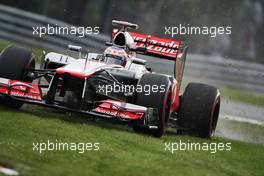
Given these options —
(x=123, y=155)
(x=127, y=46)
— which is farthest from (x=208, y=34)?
(x=123, y=155)

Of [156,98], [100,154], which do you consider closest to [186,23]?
[156,98]

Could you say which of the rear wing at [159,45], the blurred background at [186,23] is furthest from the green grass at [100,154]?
the blurred background at [186,23]

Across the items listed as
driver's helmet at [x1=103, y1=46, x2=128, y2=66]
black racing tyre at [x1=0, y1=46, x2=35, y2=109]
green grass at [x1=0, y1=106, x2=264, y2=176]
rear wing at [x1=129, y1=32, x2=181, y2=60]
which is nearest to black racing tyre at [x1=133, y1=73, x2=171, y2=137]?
green grass at [x1=0, y1=106, x2=264, y2=176]

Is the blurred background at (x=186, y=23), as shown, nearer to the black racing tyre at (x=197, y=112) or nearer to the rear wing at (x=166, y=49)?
the rear wing at (x=166, y=49)

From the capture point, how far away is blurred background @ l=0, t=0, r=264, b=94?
23.8m

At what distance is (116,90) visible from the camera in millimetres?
13266

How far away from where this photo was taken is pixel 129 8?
2741cm

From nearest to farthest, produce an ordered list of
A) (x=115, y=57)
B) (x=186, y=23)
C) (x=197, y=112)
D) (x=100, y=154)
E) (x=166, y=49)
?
1. (x=100, y=154)
2. (x=197, y=112)
3. (x=115, y=57)
4. (x=166, y=49)
5. (x=186, y=23)

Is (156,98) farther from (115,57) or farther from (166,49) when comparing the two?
(166,49)

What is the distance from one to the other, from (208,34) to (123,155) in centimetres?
1742

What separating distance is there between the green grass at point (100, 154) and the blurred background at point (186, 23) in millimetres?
10213

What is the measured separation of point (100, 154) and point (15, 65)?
11.3 feet

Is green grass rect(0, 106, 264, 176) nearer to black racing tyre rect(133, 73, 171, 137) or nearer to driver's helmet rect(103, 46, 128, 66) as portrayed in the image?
black racing tyre rect(133, 73, 171, 137)

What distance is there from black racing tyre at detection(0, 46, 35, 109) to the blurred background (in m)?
10.2
